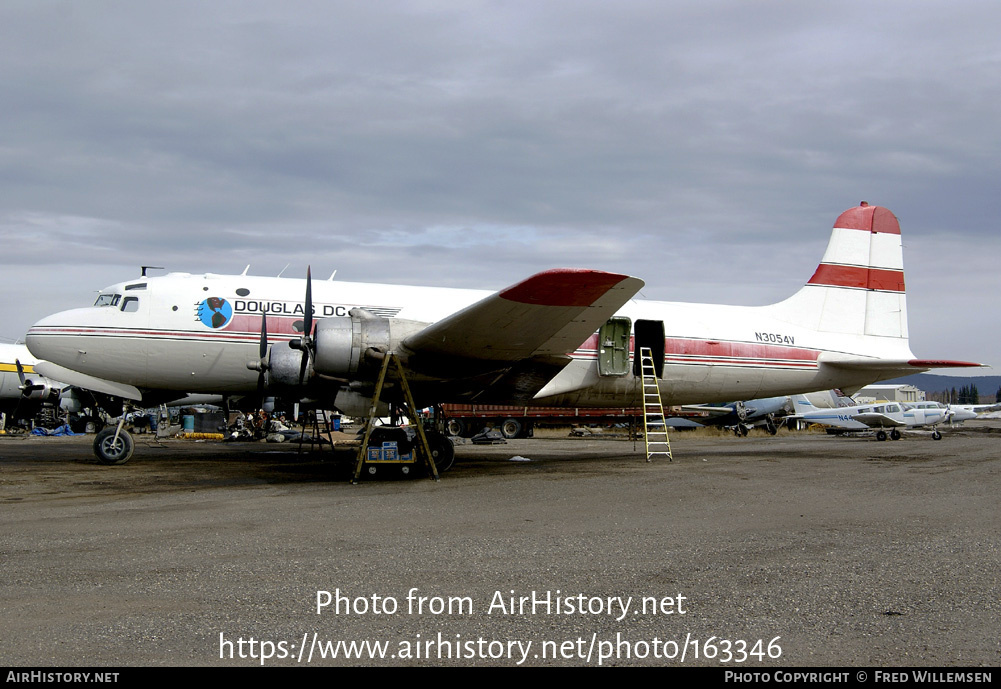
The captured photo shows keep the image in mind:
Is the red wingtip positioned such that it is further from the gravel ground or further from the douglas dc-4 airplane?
the gravel ground

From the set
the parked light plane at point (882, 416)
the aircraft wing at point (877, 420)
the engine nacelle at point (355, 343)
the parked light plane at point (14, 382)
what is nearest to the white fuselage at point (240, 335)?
the engine nacelle at point (355, 343)

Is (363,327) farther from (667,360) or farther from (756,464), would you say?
(756,464)

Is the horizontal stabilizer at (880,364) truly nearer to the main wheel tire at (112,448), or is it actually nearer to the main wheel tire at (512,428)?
the main wheel tire at (112,448)

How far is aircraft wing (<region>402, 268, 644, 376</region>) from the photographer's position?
9969mm

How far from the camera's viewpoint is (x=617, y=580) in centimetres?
497

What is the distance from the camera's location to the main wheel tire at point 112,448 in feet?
47.2

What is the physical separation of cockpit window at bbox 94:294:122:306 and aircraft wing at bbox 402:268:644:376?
640 cm

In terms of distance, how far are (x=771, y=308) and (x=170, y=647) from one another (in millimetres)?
16320

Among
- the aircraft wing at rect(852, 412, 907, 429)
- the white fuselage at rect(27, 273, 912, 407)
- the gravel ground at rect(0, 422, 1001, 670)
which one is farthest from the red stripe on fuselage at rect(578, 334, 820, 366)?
the aircraft wing at rect(852, 412, 907, 429)

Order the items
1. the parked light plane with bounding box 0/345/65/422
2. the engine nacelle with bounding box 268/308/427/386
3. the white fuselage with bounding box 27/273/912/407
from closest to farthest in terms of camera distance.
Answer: the engine nacelle with bounding box 268/308/427/386, the white fuselage with bounding box 27/273/912/407, the parked light plane with bounding box 0/345/65/422

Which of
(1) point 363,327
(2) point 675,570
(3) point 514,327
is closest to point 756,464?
(3) point 514,327

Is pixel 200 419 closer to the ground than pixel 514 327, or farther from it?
closer to the ground

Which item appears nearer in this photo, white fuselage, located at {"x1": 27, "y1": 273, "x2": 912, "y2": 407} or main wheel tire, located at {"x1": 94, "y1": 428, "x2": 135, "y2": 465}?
white fuselage, located at {"x1": 27, "y1": 273, "x2": 912, "y2": 407}

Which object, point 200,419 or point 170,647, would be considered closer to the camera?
point 170,647
